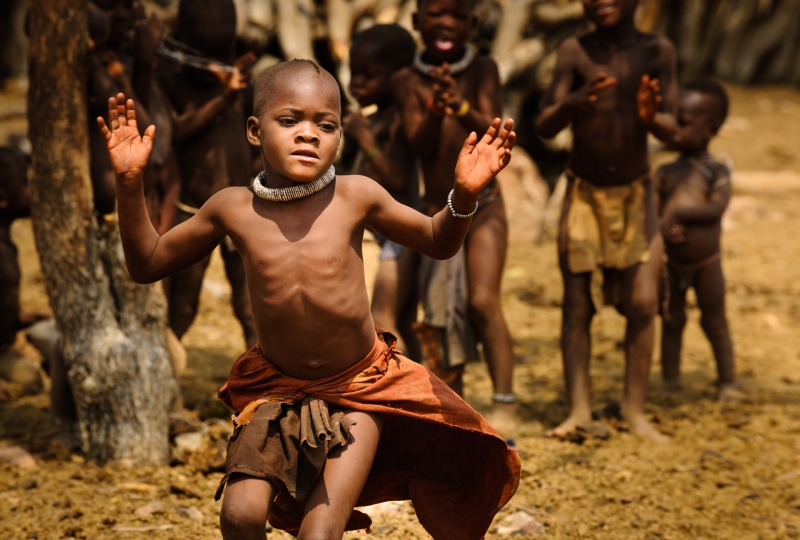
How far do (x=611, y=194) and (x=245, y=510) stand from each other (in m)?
2.94

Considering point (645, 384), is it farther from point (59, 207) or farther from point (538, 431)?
point (59, 207)

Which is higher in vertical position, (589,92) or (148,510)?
(589,92)

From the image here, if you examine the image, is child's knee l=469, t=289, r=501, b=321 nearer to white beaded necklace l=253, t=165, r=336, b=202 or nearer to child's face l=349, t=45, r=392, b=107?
child's face l=349, t=45, r=392, b=107

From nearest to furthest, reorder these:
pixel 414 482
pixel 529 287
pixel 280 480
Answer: pixel 280 480
pixel 414 482
pixel 529 287

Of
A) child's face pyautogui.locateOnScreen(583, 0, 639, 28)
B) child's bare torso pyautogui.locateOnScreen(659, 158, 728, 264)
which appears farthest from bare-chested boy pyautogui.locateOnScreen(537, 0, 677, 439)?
child's bare torso pyautogui.locateOnScreen(659, 158, 728, 264)

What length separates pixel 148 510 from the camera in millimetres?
3832

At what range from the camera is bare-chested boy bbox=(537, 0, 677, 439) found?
485cm

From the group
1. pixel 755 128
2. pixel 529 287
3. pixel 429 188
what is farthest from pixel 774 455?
pixel 755 128

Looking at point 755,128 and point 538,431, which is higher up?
point 755,128

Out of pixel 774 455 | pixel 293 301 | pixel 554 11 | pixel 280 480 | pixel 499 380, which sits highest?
pixel 554 11

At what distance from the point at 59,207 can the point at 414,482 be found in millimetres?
2003

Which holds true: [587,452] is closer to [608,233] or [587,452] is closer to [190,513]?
[608,233]

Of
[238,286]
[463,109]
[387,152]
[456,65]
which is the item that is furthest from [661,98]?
[238,286]

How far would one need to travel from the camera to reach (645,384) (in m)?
5.03
